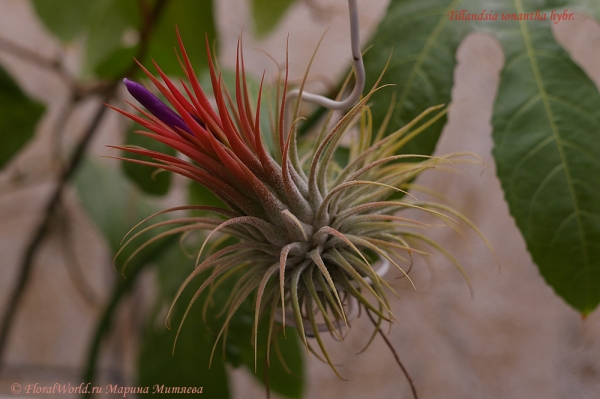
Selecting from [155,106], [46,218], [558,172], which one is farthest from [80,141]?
[558,172]

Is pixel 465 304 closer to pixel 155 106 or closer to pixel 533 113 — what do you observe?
pixel 533 113

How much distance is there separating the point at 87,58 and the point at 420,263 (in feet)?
2.29

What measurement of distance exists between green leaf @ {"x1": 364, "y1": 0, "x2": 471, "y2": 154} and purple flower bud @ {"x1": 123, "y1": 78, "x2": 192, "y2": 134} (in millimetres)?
192

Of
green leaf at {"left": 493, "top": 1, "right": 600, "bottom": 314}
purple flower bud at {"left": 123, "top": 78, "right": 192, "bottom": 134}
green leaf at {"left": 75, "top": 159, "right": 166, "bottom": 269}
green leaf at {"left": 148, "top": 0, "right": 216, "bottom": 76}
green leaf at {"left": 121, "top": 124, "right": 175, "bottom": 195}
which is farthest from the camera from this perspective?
green leaf at {"left": 75, "top": 159, "right": 166, "bottom": 269}

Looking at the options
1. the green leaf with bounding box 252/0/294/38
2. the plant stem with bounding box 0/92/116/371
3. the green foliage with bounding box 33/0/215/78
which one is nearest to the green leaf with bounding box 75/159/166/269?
the plant stem with bounding box 0/92/116/371

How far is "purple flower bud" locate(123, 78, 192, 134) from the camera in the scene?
0.87ft

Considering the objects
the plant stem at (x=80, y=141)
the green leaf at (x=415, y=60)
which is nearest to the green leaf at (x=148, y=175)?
the plant stem at (x=80, y=141)

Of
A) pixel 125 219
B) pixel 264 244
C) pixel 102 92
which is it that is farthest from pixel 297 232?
pixel 125 219

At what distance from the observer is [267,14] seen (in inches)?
28.1

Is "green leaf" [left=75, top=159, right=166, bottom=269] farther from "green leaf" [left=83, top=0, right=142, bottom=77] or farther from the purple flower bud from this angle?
the purple flower bud

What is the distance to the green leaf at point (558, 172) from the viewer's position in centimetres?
38

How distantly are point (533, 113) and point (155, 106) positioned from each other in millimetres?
315

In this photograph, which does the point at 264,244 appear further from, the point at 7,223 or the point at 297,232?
the point at 7,223

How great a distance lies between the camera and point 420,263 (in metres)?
0.93
